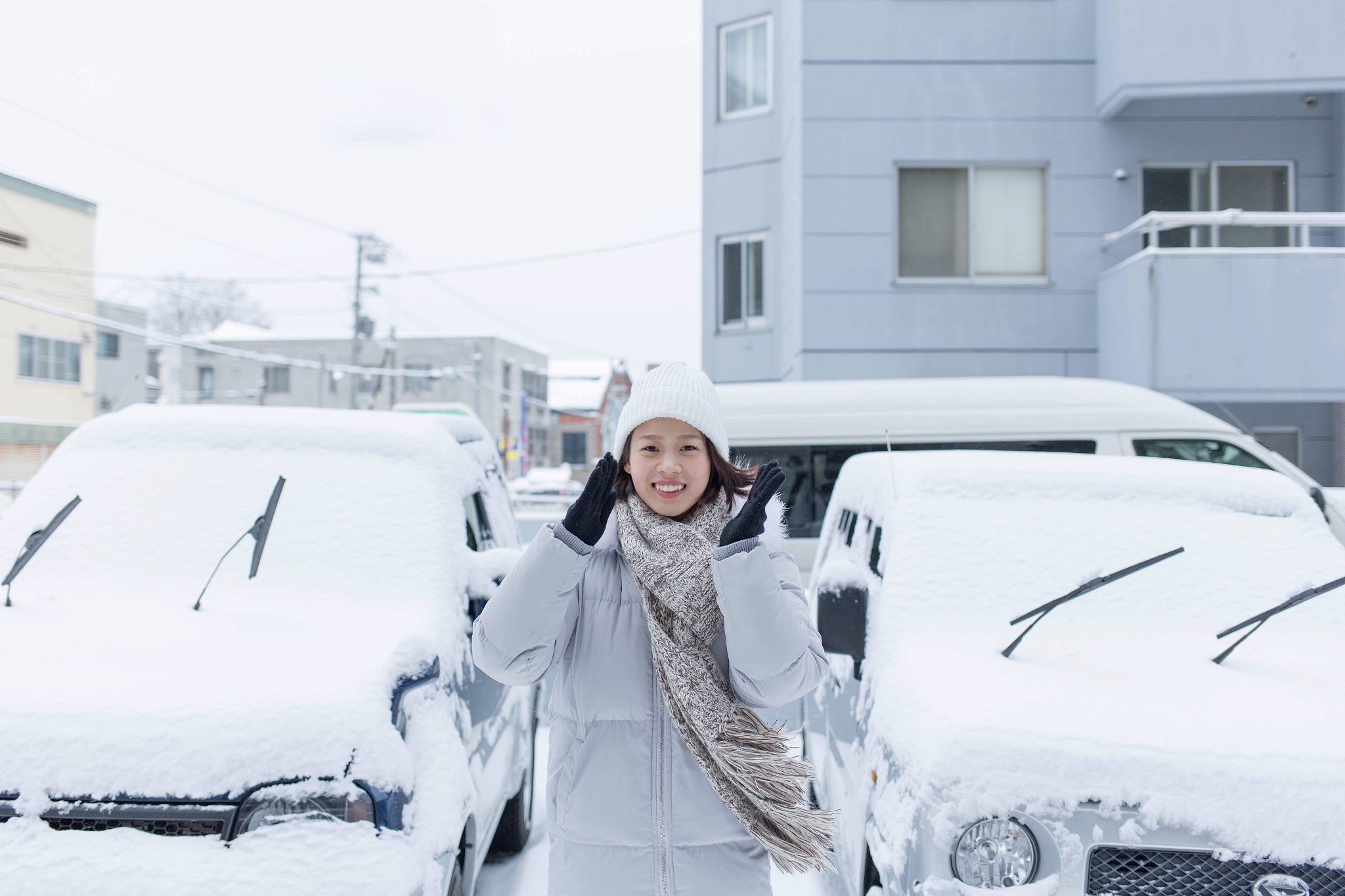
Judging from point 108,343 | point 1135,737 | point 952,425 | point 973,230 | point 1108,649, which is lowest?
point 1135,737

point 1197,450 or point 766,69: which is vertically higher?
point 766,69

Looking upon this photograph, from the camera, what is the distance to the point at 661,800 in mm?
1922

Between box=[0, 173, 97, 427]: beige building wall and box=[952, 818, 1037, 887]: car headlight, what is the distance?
99.5 feet

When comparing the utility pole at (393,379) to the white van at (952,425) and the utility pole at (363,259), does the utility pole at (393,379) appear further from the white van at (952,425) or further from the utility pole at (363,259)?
the white van at (952,425)

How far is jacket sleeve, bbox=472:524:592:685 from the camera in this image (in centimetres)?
187

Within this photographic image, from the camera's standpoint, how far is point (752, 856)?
1.96 metres

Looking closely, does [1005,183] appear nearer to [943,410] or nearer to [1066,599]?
[943,410]

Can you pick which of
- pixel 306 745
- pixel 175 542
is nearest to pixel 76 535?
pixel 175 542

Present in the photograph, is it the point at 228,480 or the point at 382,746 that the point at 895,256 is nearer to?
the point at 228,480

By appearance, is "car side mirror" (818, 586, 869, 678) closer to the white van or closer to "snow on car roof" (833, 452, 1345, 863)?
"snow on car roof" (833, 452, 1345, 863)

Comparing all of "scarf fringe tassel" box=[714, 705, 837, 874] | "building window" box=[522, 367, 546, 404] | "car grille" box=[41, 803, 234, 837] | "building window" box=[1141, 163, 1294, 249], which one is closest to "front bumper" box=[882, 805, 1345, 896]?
"scarf fringe tassel" box=[714, 705, 837, 874]

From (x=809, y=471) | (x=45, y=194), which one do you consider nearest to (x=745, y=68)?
(x=809, y=471)

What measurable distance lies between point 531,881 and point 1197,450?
4.72 metres

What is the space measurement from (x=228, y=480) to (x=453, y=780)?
5.16 feet
